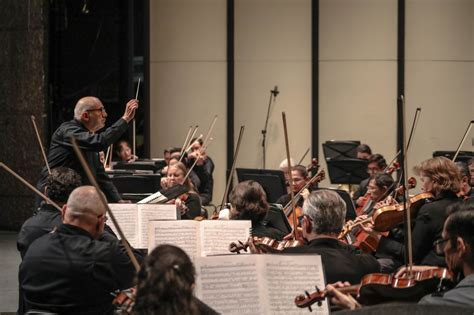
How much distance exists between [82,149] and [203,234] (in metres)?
1.84

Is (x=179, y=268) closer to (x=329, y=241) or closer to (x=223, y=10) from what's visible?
(x=329, y=241)

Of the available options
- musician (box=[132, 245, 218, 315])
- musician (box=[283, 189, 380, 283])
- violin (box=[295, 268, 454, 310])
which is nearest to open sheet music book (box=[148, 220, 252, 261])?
musician (box=[283, 189, 380, 283])

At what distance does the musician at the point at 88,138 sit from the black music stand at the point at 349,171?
387cm

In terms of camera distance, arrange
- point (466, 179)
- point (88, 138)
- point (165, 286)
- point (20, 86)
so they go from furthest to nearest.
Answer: point (20, 86)
point (466, 179)
point (88, 138)
point (165, 286)

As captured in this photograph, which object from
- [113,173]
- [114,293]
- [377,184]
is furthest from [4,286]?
[114,293]

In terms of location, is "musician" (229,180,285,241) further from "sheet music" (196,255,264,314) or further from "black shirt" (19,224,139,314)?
"sheet music" (196,255,264,314)

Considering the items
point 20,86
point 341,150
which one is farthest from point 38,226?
A: point 341,150

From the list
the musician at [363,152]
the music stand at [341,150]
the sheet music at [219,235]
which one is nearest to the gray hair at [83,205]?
the sheet music at [219,235]

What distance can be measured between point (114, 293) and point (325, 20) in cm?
969

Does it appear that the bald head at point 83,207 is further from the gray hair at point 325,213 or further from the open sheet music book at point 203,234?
the gray hair at point 325,213

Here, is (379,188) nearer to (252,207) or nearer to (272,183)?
(272,183)

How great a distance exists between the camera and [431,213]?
5.25 meters

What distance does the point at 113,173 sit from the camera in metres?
8.48

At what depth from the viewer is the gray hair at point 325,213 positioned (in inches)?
171
